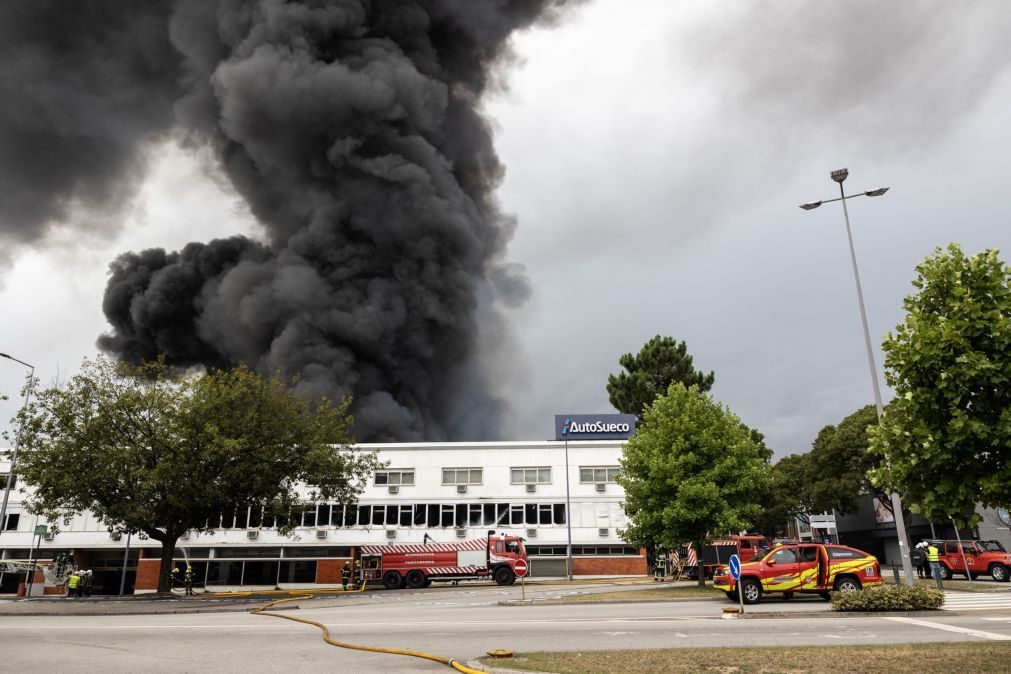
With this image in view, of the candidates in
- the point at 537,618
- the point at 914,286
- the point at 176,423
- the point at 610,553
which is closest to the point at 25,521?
the point at 176,423

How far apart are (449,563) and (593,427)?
16.5 metres

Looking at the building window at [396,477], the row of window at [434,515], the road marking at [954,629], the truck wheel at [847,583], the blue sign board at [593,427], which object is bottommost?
the road marking at [954,629]

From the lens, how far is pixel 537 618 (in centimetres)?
1692

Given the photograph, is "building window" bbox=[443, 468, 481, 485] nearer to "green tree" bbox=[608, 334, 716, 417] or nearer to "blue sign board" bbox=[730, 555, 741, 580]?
"green tree" bbox=[608, 334, 716, 417]

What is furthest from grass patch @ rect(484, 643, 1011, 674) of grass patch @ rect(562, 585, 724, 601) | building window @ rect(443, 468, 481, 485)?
building window @ rect(443, 468, 481, 485)

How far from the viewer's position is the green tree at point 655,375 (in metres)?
57.3

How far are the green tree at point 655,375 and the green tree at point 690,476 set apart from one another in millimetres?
28931

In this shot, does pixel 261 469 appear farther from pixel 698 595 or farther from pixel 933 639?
Result: pixel 933 639

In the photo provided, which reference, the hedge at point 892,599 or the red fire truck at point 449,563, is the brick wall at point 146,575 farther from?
the hedge at point 892,599

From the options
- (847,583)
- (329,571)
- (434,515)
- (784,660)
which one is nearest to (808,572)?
(847,583)

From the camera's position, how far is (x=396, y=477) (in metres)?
45.8

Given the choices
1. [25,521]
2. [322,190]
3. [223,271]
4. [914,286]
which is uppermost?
[322,190]

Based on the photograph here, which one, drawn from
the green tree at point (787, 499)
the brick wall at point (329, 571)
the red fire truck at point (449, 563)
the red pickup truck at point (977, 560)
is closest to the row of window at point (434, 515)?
the brick wall at point (329, 571)

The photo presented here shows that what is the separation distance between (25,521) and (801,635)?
51657mm
